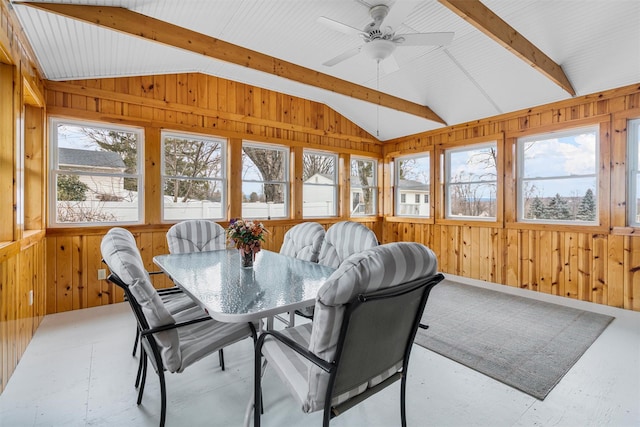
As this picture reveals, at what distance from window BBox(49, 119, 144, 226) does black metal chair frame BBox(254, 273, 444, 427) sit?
3284mm

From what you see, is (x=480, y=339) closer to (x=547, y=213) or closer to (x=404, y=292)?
(x=404, y=292)

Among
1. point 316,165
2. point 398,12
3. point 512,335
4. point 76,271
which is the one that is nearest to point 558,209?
point 512,335

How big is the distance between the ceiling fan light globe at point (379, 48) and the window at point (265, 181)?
272 centimetres

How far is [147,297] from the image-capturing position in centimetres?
149

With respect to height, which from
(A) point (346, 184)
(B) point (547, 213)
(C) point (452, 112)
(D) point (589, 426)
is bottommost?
(D) point (589, 426)

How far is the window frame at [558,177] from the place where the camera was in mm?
3717

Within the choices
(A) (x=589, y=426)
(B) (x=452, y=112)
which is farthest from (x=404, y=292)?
(B) (x=452, y=112)

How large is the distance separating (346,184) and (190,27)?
3676 mm

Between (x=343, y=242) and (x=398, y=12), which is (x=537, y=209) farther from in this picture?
(x=398, y=12)

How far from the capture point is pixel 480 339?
284cm

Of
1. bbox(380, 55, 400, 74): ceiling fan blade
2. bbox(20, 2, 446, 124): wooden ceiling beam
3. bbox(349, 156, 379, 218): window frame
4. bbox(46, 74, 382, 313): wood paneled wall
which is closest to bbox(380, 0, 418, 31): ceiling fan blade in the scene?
bbox(380, 55, 400, 74): ceiling fan blade

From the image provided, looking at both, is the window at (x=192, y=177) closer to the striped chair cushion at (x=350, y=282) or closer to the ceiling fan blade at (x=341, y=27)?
the ceiling fan blade at (x=341, y=27)

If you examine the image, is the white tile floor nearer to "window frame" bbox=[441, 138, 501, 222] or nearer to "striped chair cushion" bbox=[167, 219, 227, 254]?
"striped chair cushion" bbox=[167, 219, 227, 254]

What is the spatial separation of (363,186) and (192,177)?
10.8 ft
